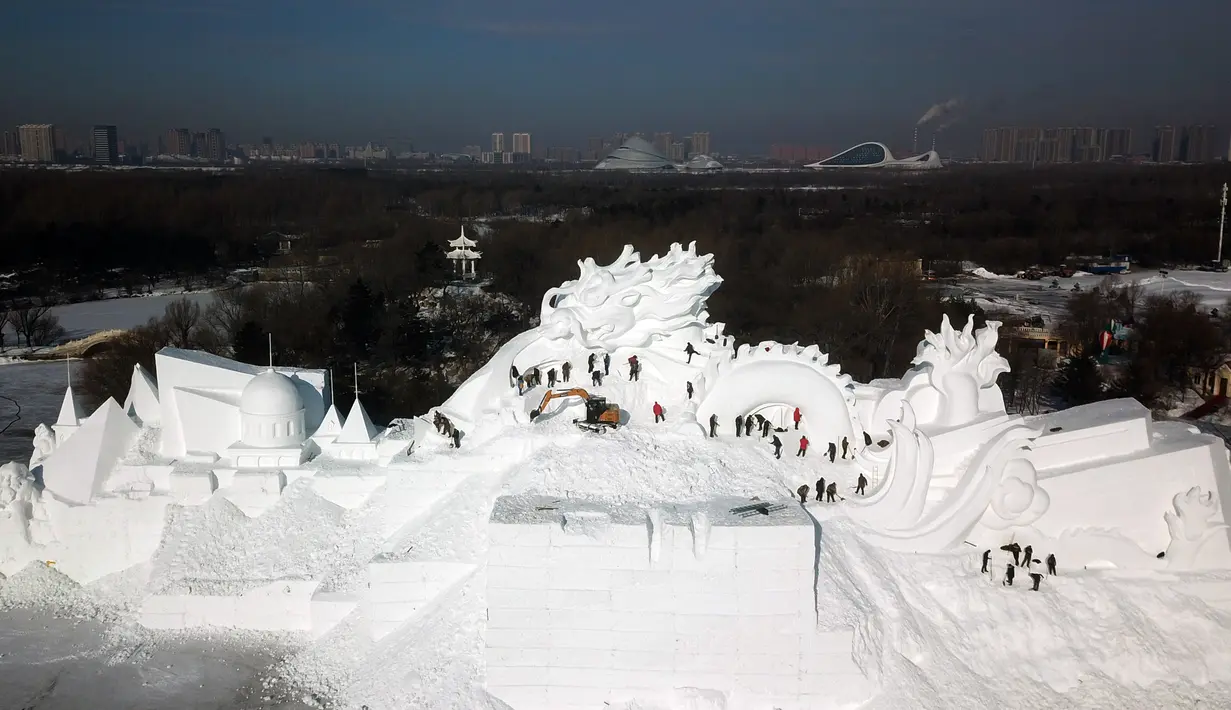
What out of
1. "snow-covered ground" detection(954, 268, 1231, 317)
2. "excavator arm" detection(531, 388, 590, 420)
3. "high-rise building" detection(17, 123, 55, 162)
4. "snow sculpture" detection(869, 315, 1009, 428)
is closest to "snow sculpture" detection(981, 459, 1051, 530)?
"snow sculpture" detection(869, 315, 1009, 428)

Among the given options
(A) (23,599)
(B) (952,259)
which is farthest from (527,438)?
(B) (952,259)

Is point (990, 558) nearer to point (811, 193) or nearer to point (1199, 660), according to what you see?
point (1199, 660)

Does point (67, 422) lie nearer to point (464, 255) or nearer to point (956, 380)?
point (956, 380)

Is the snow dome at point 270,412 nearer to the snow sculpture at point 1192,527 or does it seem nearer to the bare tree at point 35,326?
the snow sculpture at point 1192,527

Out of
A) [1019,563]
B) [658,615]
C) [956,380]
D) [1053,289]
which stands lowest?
[658,615]

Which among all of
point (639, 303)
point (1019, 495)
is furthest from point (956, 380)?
point (639, 303)

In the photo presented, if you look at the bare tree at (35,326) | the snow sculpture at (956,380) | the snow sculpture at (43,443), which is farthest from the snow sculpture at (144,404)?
the bare tree at (35,326)
